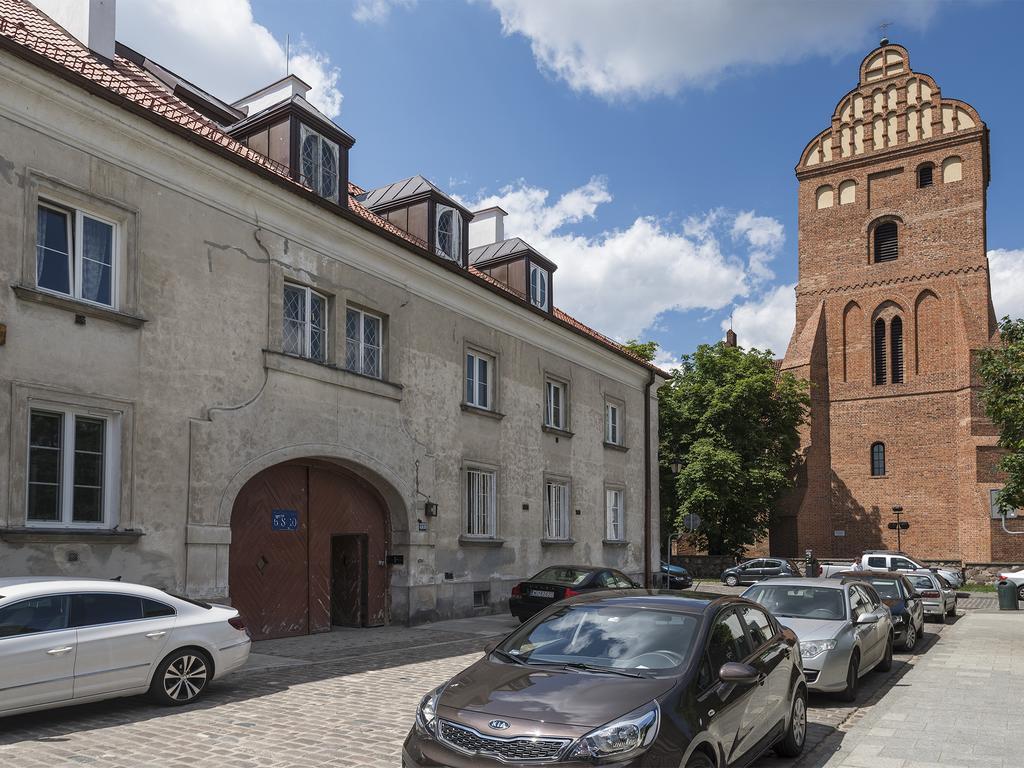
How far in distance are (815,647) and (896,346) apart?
130 ft

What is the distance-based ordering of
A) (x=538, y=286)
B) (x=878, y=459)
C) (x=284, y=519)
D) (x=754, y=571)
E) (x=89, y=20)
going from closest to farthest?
(x=89, y=20)
(x=284, y=519)
(x=538, y=286)
(x=754, y=571)
(x=878, y=459)

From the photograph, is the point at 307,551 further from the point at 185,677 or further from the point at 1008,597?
the point at 1008,597

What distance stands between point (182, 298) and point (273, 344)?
1.80 meters

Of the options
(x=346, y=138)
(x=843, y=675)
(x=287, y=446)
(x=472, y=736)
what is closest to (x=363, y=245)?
(x=346, y=138)

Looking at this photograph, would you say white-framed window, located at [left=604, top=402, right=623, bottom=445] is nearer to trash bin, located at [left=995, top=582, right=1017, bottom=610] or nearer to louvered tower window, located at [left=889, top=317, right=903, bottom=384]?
trash bin, located at [left=995, top=582, right=1017, bottom=610]

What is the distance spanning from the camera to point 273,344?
14.2 metres

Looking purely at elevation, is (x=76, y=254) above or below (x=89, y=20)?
below

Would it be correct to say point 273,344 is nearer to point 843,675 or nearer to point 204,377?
point 204,377

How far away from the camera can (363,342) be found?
16.4 m

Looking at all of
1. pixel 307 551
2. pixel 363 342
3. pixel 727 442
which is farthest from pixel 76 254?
pixel 727 442

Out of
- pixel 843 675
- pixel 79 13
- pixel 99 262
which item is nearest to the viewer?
pixel 843 675

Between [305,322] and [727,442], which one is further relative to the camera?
[727,442]

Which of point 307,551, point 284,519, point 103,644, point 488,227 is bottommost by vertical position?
point 103,644

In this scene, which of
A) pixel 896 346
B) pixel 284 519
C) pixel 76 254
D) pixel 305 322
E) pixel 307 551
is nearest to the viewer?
pixel 76 254
